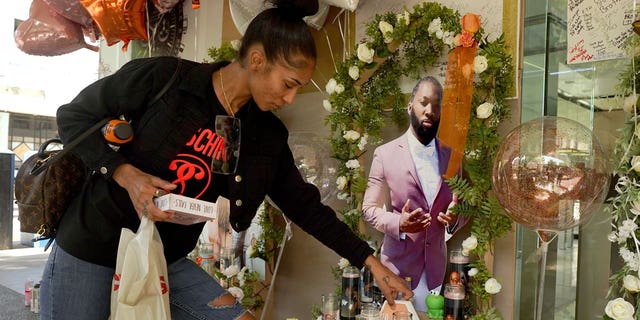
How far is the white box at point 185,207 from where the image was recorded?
3.65 feet

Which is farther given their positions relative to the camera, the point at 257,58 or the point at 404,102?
the point at 404,102

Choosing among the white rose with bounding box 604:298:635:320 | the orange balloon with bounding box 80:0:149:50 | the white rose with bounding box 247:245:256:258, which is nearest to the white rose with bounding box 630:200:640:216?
the white rose with bounding box 604:298:635:320

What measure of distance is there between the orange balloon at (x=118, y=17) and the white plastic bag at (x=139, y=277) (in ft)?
7.01

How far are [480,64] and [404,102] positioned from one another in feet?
1.57

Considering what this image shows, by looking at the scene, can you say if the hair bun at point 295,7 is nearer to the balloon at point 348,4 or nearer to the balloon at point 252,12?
the balloon at point 348,4

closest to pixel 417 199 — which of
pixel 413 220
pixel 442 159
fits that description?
pixel 413 220

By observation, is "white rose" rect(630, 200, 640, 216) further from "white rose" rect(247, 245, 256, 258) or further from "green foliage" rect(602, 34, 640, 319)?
"white rose" rect(247, 245, 256, 258)

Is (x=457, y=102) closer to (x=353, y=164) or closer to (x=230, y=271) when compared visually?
(x=353, y=164)

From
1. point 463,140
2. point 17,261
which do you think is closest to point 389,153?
point 463,140

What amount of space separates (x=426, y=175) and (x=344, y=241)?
0.62m

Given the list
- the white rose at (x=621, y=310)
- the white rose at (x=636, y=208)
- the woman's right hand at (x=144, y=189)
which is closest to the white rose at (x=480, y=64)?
the white rose at (x=636, y=208)

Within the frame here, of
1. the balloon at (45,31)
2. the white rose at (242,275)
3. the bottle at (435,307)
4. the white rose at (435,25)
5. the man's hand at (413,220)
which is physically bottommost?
the white rose at (242,275)

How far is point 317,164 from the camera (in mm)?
2307

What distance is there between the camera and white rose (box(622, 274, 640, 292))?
55.4 inches
